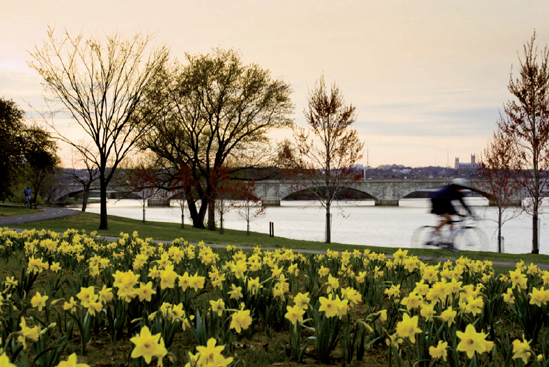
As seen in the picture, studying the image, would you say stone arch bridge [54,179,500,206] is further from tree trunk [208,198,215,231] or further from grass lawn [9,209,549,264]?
grass lawn [9,209,549,264]

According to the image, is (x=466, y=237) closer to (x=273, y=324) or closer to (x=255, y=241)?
(x=273, y=324)

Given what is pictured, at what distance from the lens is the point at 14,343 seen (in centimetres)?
278

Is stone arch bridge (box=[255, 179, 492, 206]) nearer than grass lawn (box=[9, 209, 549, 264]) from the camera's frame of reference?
No

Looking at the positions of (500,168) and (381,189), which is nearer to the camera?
(500,168)

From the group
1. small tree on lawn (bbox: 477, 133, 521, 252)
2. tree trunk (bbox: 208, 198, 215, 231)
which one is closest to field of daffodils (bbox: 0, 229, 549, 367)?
small tree on lawn (bbox: 477, 133, 521, 252)

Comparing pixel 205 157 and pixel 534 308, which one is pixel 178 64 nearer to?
pixel 205 157

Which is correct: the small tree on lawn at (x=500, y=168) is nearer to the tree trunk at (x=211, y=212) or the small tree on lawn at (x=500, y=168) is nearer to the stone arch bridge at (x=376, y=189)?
the tree trunk at (x=211, y=212)

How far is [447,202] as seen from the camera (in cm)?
810

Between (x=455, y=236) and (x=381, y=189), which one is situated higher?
(x=381, y=189)

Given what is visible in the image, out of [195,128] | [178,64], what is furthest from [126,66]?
[195,128]

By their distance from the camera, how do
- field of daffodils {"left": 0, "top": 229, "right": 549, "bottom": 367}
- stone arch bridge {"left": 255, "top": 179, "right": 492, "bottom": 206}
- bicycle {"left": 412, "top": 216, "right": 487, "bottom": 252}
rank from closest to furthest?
1. field of daffodils {"left": 0, "top": 229, "right": 549, "bottom": 367}
2. bicycle {"left": 412, "top": 216, "right": 487, "bottom": 252}
3. stone arch bridge {"left": 255, "top": 179, "right": 492, "bottom": 206}

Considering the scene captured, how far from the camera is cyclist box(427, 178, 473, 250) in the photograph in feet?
26.5

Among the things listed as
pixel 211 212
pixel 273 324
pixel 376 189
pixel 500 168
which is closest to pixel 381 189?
pixel 376 189

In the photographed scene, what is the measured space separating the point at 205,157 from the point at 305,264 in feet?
95.5
